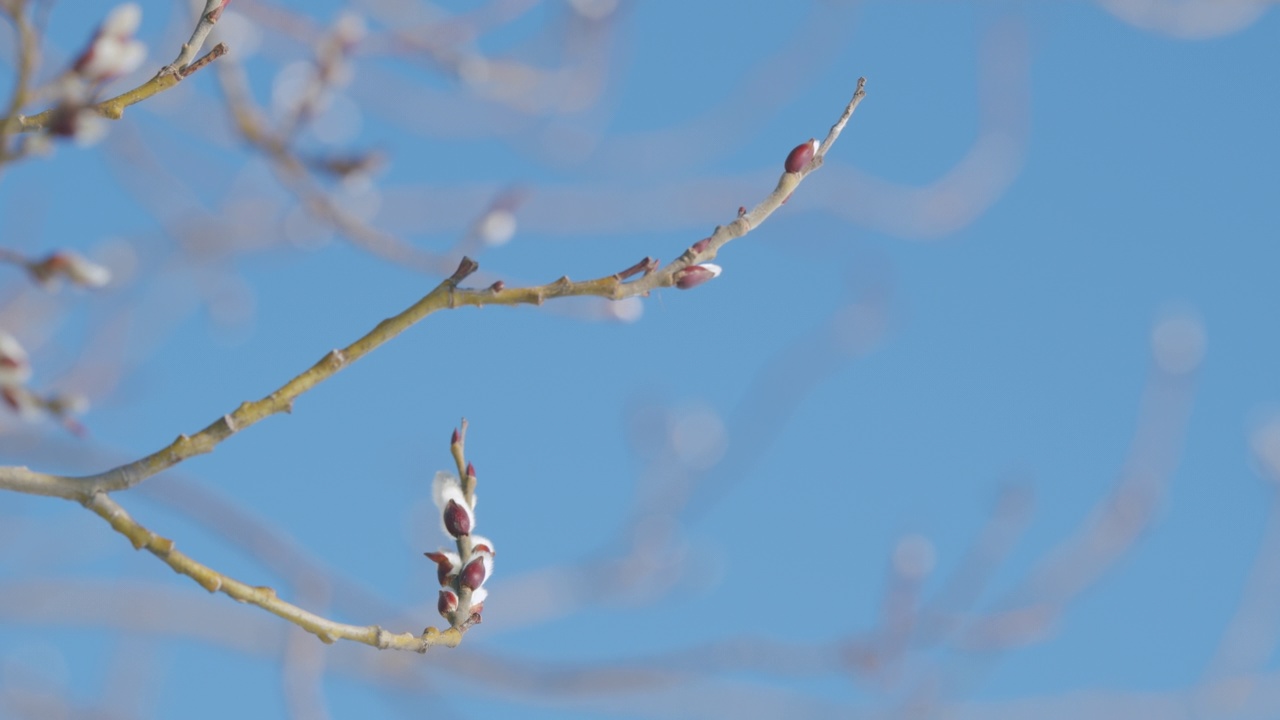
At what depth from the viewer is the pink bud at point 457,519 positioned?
Result: 120 centimetres

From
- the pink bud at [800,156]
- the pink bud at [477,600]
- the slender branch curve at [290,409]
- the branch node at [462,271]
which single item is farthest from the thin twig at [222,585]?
the pink bud at [800,156]

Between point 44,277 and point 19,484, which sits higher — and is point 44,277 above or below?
above

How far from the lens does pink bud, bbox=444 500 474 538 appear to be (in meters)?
1.20

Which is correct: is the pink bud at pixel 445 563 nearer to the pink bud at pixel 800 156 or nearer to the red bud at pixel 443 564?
the red bud at pixel 443 564

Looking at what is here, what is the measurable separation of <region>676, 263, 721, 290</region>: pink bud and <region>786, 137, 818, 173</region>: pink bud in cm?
12

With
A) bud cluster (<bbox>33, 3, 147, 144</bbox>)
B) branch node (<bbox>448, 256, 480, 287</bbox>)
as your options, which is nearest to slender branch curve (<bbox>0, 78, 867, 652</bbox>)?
branch node (<bbox>448, 256, 480, 287</bbox>)

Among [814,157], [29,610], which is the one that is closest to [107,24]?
[814,157]

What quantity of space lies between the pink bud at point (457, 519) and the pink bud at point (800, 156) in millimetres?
466

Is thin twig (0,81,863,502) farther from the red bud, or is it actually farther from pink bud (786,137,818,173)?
the red bud

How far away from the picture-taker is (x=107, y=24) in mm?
1376

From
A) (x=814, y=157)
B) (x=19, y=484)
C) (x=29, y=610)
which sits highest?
(x=29, y=610)

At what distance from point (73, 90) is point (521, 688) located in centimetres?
208

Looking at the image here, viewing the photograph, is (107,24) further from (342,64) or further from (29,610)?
(29,610)

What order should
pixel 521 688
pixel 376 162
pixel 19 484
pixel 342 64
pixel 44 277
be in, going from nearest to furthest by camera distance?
pixel 19 484 < pixel 44 277 < pixel 376 162 < pixel 342 64 < pixel 521 688
